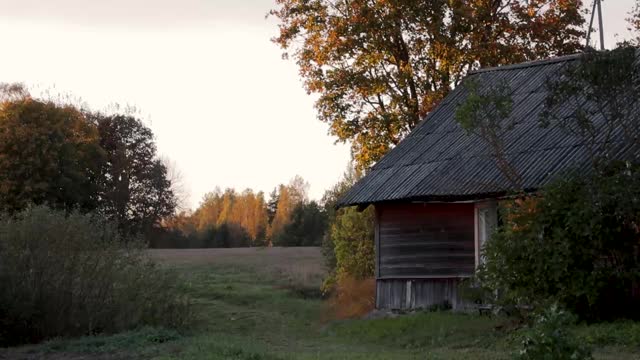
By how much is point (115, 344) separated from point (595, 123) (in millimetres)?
11180

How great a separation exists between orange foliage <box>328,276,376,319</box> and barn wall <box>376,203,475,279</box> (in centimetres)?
242

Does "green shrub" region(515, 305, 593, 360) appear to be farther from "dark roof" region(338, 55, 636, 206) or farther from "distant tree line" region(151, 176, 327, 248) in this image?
"distant tree line" region(151, 176, 327, 248)

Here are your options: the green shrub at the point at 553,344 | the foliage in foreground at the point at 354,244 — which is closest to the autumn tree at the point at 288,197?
the foliage in foreground at the point at 354,244

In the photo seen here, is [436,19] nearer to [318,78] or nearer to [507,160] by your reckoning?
[318,78]

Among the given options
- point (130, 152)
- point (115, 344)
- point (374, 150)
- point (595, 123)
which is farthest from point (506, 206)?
point (130, 152)

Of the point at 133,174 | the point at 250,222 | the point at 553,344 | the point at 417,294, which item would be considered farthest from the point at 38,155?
the point at 250,222

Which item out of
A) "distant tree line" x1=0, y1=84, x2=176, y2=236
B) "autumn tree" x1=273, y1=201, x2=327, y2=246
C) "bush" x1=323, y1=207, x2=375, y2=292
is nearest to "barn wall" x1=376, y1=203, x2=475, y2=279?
"bush" x1=323, y1=207, x2=375, y2=292

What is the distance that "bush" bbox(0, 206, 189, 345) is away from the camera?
19.1 metres

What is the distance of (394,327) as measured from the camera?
20000 millimetres

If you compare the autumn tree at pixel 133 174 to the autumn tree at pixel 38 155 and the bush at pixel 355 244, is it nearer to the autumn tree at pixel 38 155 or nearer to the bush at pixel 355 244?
the autumn tree at pixel 38 155

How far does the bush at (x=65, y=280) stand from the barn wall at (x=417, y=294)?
6051 millimetres

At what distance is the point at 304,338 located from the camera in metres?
21.2

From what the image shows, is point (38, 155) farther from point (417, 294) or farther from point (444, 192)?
point (444, 192)

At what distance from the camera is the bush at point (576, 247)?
50.6ft
